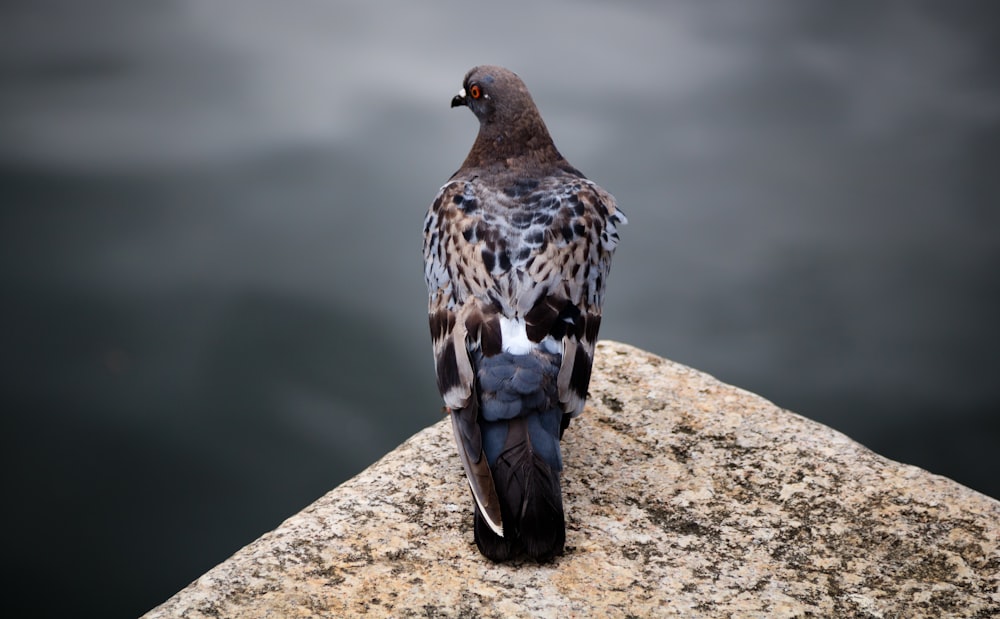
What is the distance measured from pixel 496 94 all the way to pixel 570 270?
3.12 feet

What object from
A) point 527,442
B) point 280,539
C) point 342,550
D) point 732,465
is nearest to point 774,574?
point 732,465

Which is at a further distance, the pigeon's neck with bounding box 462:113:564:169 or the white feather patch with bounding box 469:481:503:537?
the pigeon's neck with bounding box 462:113:564:169

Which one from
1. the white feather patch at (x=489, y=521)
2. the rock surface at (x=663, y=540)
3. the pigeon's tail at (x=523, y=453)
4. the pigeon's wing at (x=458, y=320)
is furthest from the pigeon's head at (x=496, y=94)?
the white feather patch at (x=489, y=521)

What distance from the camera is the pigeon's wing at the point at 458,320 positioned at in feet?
11.3

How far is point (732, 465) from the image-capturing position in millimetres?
4281

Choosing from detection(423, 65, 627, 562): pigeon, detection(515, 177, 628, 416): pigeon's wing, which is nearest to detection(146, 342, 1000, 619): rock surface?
detection(423, 65, 627, 562): pigeon

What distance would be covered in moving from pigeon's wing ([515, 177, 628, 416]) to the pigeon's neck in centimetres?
18

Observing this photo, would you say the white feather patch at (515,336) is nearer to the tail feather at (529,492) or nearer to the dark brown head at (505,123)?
the tail feather at (529,492)

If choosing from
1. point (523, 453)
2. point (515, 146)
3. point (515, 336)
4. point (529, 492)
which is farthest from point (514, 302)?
point (515, 146)

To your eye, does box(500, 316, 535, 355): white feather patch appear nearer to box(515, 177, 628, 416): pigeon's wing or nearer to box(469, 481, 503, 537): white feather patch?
box(515, 177, 628, 416): pigeon's wing

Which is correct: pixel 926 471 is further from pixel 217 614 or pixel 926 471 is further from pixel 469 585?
pixel 217 614

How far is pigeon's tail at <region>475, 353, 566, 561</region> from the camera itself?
3422 mm

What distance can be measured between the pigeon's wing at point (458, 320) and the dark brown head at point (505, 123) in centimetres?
24

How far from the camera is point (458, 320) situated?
3.73m
